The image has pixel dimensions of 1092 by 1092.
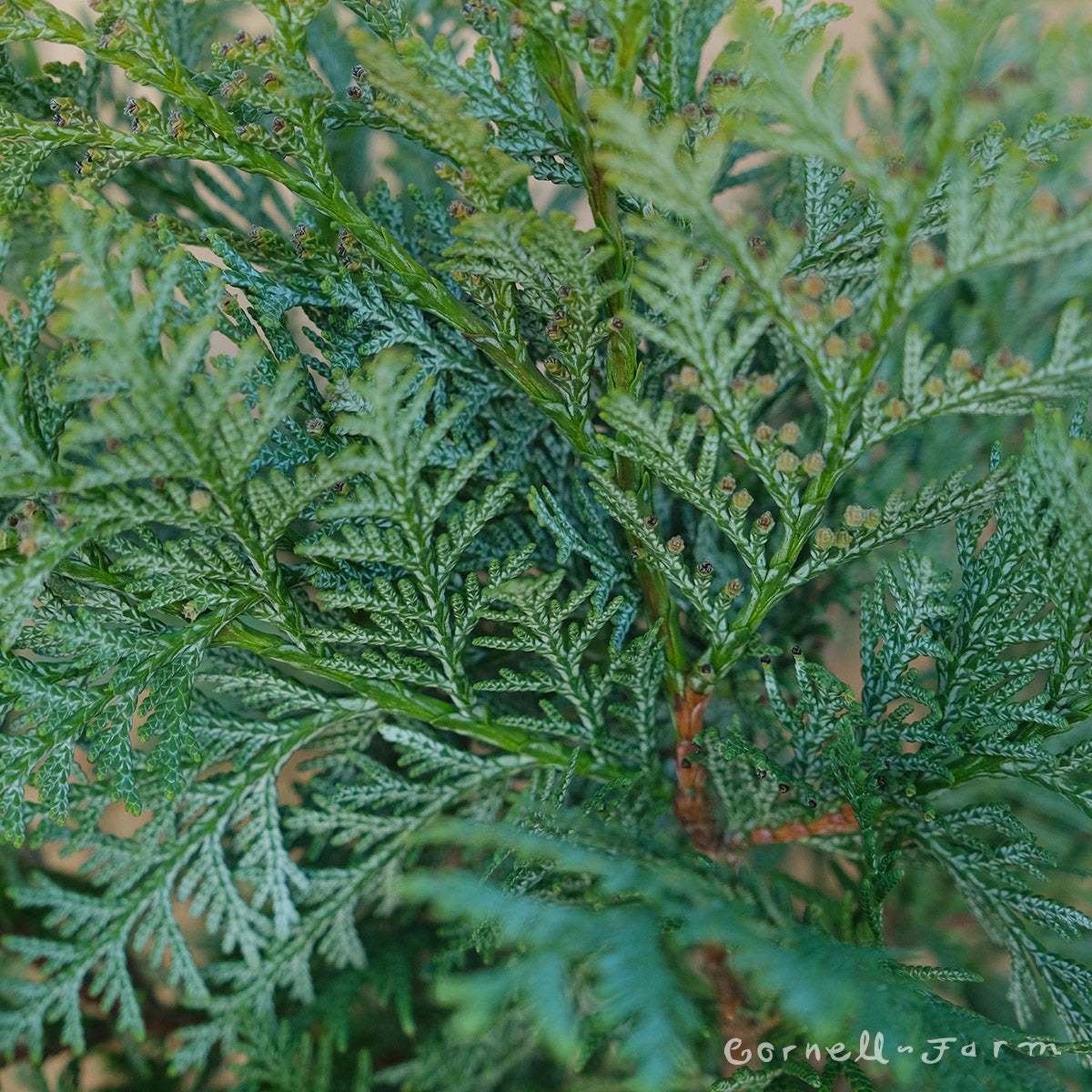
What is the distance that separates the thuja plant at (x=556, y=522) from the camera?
573 millimetres

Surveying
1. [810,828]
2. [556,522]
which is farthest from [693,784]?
[556,522]

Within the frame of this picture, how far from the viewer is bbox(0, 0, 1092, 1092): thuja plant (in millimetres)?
573

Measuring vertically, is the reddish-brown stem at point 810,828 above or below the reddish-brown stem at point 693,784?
below

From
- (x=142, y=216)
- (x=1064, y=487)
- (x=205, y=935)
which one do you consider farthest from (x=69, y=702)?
(x=1064, y=487)

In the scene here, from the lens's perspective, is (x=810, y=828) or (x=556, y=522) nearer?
(x=556, y=522)

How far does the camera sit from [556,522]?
770 millimetres

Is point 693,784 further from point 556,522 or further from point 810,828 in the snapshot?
point 556,522

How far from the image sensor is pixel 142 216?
3.54 ft

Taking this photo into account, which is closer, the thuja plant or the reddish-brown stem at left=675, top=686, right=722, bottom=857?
the thuja plant

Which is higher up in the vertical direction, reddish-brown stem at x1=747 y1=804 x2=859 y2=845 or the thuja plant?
the thuja plant

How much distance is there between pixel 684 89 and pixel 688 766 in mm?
677

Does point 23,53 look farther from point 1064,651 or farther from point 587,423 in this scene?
point 1064,651

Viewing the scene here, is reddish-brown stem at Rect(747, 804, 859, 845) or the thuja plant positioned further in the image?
reddish-brown stem at Rect(747, 804, 859, 845)

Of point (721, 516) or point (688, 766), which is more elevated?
point (721, 516)
